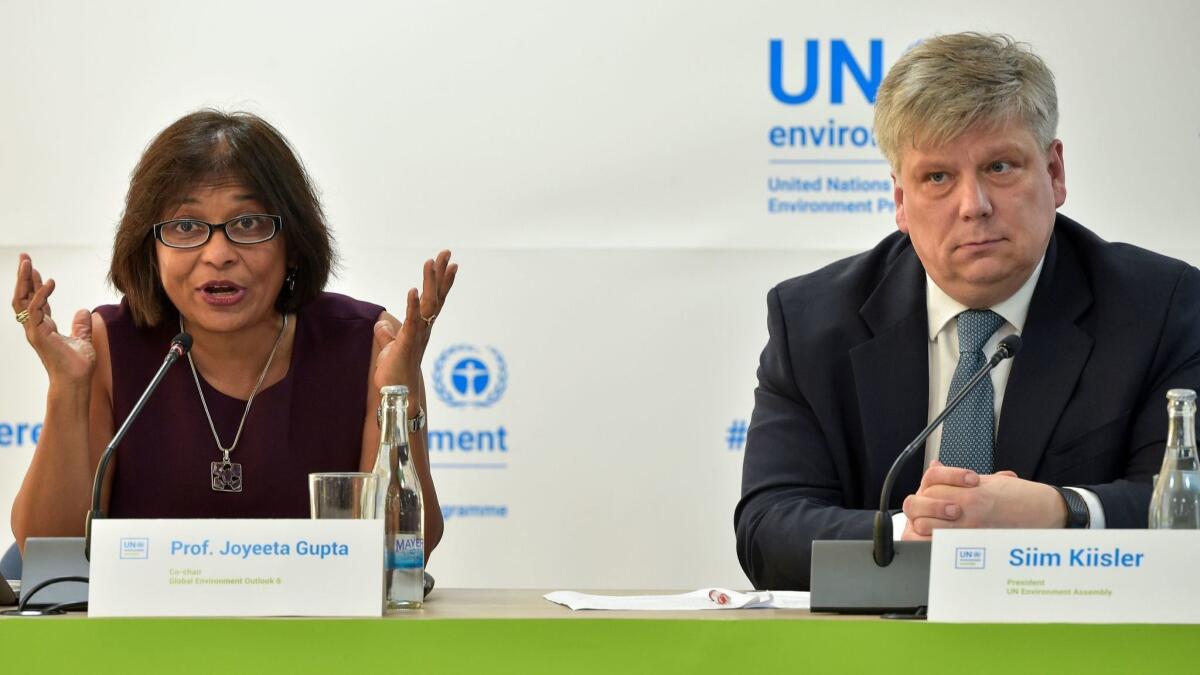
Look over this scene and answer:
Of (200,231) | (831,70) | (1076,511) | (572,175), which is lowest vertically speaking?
(1076,511)

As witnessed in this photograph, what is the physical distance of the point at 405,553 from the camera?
1.63 meters

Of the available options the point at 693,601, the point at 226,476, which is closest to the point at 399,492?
the point at 693,601

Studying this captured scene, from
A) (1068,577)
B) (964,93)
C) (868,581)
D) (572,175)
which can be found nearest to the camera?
(1068,577)

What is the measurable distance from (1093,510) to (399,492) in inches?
36.5

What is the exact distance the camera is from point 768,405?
231cm

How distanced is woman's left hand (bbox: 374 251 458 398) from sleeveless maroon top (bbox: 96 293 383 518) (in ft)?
0.73

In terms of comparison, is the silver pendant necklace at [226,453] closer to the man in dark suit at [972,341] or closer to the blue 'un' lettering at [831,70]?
the man in dark suit at [972,341]

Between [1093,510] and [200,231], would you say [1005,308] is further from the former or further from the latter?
[200,231]

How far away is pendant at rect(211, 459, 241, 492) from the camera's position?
Answer: 2398mm

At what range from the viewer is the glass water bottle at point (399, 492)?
5.35 ft

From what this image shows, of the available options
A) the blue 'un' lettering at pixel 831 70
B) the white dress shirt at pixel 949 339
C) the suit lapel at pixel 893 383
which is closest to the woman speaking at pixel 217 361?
the suit lapel at pixel 893 383

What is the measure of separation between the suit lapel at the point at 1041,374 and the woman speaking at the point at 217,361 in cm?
94

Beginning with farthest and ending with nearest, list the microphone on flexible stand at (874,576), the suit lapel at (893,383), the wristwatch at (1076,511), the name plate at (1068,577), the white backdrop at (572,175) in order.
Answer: the white backdrop at (572,175) → the suit lapel at (893,383) → the wristwatch at (1076,511) → the microphone on flexible stand at (874,576) → the name plate at (1068,577)

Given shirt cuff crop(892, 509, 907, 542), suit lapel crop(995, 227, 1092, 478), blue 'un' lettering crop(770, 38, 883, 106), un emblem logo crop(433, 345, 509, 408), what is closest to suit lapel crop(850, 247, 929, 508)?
suit lapel crop(995, 227, 1092, 478)
